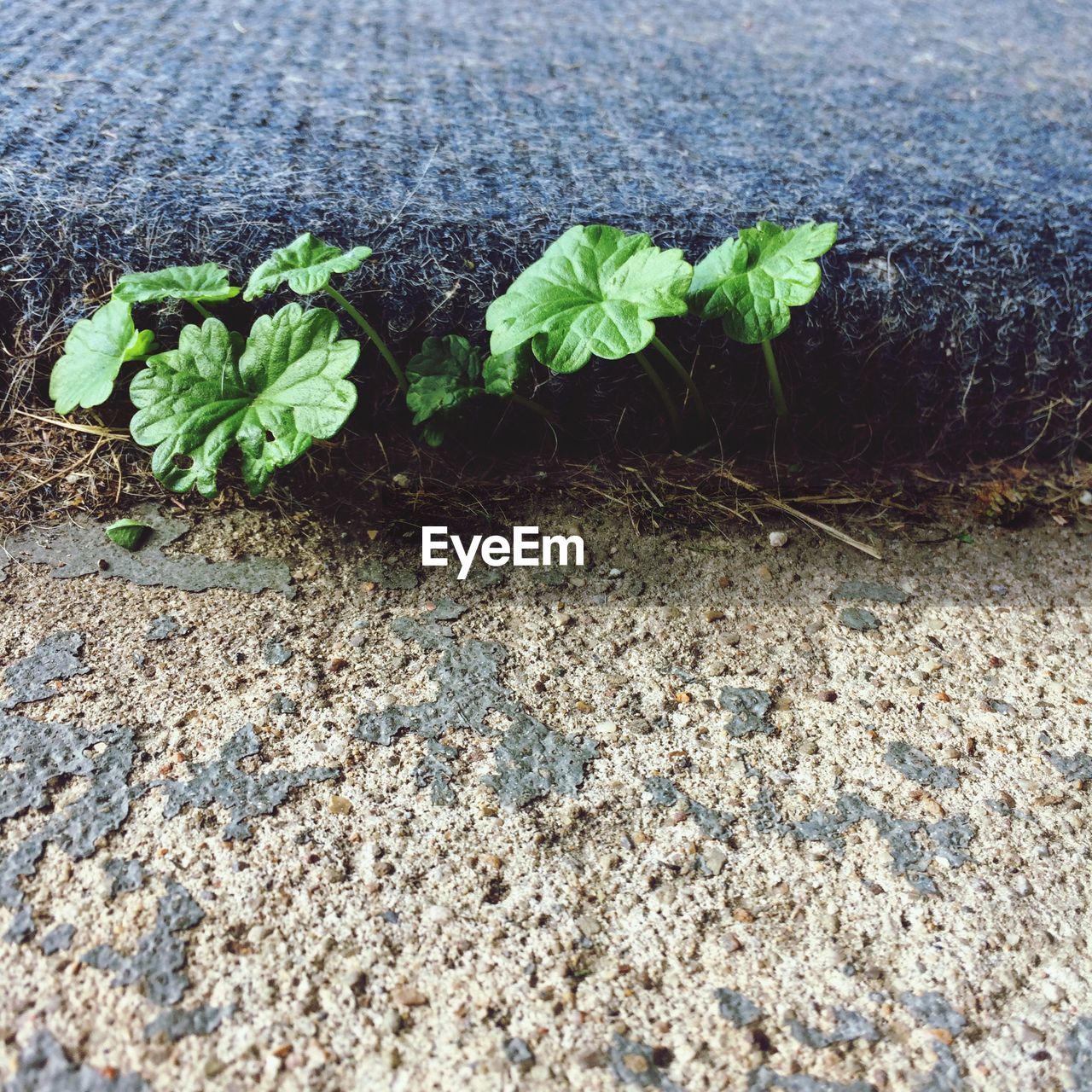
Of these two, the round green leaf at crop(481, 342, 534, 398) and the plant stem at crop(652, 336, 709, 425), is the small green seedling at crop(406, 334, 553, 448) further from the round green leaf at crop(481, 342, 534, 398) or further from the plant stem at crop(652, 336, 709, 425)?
the plant stem at crop(652, 336, 709, 425)

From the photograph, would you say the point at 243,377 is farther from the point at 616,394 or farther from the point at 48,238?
the point at 616,394

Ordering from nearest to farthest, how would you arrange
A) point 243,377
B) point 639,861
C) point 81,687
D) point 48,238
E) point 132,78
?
point 639,861 < point 81,687 < point 243,377 < point 48,238 < point 132,78

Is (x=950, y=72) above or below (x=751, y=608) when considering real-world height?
above

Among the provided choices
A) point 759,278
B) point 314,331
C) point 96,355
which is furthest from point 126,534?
point 759,278

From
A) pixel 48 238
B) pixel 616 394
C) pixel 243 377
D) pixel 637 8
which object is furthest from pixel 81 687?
pixel 637 8
